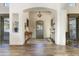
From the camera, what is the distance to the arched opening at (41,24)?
28.6ft

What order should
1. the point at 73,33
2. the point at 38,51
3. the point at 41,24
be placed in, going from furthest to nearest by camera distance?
the point at 41,24
the point at 73,33
the point at 38,51

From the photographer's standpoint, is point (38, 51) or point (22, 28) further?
point (22, 28)

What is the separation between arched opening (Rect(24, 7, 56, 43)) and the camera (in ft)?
28.6

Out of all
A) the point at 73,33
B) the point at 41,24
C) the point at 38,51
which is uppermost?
the point at 41,24

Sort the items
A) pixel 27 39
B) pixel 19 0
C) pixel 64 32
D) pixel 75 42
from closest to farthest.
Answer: pixel 19 0, pixel 75 42, pixel 64 32, pixel 27 39

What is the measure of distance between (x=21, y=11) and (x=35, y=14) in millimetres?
3069

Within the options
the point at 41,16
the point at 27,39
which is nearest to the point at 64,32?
the point at 27,39

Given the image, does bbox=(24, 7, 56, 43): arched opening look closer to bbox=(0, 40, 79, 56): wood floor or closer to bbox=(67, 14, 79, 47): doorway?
bbox=(67, 14, 79, 47): doorway

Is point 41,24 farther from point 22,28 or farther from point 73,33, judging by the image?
point 73,33

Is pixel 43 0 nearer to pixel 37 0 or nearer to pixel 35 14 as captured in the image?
pixel 37 0

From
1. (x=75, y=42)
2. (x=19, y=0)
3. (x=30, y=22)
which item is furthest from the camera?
(x=30, y=22)

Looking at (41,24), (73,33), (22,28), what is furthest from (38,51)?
(41,24)

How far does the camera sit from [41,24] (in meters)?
9.32

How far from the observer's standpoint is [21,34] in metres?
7.73
